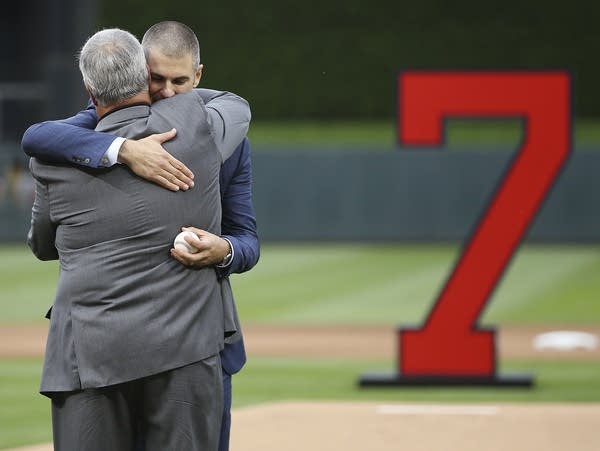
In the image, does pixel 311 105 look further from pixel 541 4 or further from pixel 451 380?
pixel 451 380

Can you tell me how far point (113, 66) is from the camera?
3387 millimetres

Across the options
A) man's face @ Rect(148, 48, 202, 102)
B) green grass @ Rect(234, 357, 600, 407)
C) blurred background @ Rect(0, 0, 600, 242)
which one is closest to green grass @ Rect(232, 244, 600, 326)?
green grass @ Rect(234, 357, 600, 407)

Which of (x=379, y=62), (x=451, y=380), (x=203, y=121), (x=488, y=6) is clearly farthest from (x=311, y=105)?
(x=203, y=121)

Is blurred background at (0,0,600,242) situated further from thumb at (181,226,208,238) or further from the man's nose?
thumb at (181,226,208,238)

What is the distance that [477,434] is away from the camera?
712 centimetres

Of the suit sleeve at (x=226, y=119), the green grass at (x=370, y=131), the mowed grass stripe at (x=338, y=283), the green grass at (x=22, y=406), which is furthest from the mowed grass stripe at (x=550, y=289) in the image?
the suit sleeve at (x=226, y=119)

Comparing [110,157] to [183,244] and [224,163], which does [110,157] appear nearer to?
[183,244]

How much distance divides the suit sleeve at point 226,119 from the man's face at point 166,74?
0.07m

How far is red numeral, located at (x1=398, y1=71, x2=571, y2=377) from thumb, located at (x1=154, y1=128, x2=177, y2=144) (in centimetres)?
549

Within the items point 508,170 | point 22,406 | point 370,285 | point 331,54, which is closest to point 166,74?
point 22,406

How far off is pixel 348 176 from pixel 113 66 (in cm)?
2010

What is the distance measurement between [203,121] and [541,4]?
2708cm

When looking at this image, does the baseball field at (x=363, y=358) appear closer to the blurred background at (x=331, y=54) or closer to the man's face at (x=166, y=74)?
the man's face at (x=166, y=74)

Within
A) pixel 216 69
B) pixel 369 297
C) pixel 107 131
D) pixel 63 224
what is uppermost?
pixel 216 69
